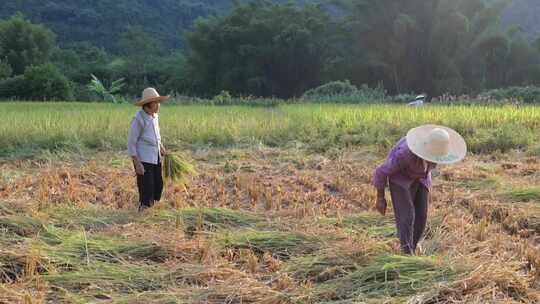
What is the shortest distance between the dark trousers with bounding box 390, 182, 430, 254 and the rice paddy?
0.10m

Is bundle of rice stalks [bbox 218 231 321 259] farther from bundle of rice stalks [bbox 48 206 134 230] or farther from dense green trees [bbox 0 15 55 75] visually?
dense green trees [bbox 0 15 55 75]

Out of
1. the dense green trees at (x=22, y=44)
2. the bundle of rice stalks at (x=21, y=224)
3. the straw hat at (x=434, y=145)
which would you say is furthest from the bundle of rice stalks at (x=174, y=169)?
the dense green trees at (x=22, y=44)

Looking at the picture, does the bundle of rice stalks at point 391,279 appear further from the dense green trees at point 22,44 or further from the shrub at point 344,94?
the dense green trees at point 22,44

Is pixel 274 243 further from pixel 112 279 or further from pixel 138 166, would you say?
pixel 138 166

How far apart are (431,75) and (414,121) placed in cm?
1855

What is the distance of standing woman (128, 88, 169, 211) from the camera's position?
4.16 meters

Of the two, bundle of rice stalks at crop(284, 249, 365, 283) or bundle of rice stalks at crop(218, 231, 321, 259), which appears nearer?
bundle of rice stalks at crop(284, 249, 365, 283)

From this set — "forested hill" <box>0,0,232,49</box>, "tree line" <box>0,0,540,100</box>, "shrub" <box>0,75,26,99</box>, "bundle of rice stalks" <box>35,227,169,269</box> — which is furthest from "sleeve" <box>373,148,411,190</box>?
"forested hill" <box>0,0,232,49</box>

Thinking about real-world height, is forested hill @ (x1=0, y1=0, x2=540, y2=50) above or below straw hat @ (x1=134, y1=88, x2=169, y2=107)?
above

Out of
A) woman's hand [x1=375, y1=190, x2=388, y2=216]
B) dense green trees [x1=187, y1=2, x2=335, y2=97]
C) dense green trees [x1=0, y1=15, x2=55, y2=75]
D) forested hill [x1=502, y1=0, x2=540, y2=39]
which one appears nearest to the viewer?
woman's hand [x1=375, y1=190, x2=388, y2=216]

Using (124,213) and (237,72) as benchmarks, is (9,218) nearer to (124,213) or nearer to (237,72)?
(124,213)

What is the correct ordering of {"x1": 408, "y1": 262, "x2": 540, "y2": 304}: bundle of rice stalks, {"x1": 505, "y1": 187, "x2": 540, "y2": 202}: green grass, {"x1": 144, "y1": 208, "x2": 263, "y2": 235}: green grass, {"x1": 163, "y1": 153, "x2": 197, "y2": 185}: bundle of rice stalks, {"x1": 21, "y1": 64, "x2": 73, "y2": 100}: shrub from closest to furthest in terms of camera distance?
{"x1": 408, "y1": 262, "x2": 540, "y2": 304}: bundle of rice stalks, {"x1": 144, "y1": 208, "x2": 263, "y2": 235}: green grass, {"x1": 505, "y1": 187, "x2": 540, "y2": 202}: green grass, {"x1": 163, "y1": 153, "x2": 197, "y2": 185}: bundle of rice stalks, {"x1": 21, "y1": 64, "x2": 73, "y2": 100}: shrub

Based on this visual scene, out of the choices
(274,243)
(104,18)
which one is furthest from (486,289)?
(104,18)

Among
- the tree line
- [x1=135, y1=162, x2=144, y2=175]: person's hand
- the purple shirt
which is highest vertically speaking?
the tree line
